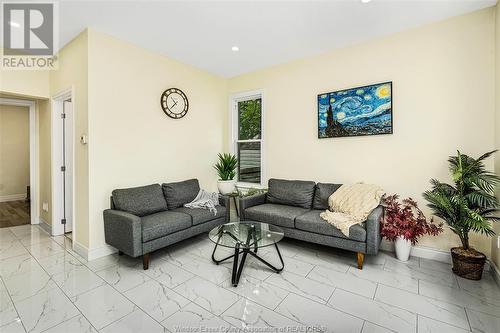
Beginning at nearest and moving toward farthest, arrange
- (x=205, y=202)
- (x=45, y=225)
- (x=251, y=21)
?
(x=251, y=21)
(x=205, y=202)
(x=45, y=225)

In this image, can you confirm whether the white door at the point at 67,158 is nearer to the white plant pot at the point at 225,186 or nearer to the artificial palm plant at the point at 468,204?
the white plant pot at the point at 225,186

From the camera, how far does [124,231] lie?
8.48 feet

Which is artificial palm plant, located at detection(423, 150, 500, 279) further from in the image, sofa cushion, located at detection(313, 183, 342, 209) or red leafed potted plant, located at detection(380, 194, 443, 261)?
sofa cushion, located at detection(313, 183, 342, 209)

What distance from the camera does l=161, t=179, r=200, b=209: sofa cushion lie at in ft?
11.1

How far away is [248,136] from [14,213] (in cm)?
509

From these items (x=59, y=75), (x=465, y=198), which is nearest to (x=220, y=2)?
(x=59, y=75)

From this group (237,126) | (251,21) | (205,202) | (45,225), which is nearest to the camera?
(251,21)

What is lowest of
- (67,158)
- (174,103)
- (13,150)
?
(67,158)

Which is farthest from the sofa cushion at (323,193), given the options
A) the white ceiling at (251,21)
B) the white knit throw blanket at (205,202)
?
the white ceiling at (251,21)

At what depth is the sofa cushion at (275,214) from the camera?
3041 mm

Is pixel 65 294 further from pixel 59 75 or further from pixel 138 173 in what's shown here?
pixel 59 75

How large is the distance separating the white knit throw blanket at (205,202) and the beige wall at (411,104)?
1.35m

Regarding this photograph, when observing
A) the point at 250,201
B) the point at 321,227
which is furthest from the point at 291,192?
the point at 321,227

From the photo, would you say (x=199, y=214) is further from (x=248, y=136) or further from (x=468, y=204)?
(x=468, y=204)
